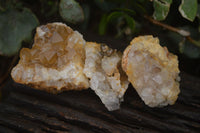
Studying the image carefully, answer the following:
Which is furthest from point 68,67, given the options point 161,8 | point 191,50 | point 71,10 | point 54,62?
point 191,50

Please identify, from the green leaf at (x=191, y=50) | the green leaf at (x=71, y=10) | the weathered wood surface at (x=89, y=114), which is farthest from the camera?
the green leaf at (x=191, y=50)

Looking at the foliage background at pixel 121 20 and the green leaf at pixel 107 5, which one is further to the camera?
the green leaf at pixel 107 5

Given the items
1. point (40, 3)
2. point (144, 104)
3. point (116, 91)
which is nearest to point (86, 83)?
point (116, 91)

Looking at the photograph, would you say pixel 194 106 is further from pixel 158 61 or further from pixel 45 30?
pixel 45 30

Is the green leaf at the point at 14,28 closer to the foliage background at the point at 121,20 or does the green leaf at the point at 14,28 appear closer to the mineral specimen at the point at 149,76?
the foliage background at the point at 121,20

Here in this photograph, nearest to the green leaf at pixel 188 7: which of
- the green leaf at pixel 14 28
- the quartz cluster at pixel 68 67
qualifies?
the quartz cluster at pixel 68 67

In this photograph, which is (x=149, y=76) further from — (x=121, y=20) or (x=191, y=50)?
(x=121, y=20)

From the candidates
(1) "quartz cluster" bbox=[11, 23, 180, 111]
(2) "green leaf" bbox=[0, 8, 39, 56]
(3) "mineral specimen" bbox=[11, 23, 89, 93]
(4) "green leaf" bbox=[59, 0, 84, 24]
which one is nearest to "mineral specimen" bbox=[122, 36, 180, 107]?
(1) "quartz cluster" bbox=[11, 23, 180, 111]
